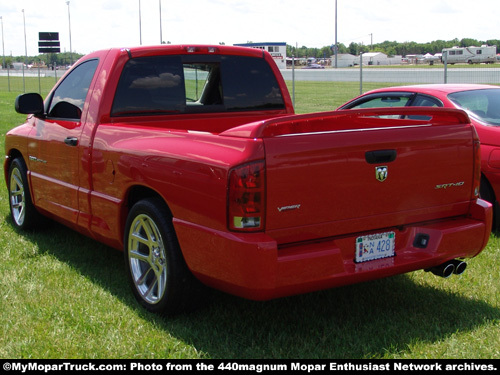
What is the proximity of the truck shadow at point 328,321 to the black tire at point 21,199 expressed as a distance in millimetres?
1586

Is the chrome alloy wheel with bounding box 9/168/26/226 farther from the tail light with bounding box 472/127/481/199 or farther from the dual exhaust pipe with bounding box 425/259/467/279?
the tail light with bounding box 472/127/481/199

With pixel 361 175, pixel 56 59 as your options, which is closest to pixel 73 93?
pixel 361 175

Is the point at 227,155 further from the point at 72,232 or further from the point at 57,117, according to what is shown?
the point at 72,232

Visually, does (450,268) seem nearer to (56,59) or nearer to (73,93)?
(73,93)

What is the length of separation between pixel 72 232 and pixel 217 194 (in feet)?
11.9

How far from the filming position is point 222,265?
3.64 metres

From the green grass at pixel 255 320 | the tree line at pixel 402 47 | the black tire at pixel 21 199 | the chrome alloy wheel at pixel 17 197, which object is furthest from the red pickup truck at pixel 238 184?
the tree line at pixel 402 47

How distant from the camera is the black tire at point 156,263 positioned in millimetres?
4098

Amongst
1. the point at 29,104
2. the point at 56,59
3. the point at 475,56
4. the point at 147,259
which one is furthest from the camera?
the point at 56,59

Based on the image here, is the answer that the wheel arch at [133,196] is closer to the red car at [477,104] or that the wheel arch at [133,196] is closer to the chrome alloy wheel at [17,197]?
the chrome alloy wheel at [17,197]

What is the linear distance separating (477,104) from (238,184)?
4.43 m

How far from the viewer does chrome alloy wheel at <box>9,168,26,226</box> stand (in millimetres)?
6609

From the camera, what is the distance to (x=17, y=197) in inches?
269
